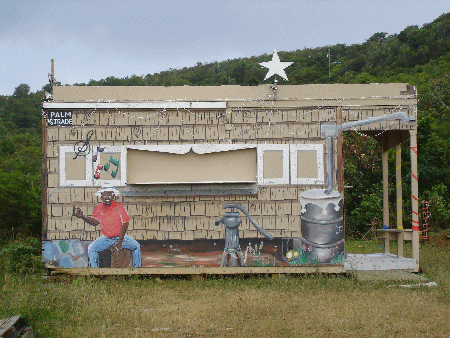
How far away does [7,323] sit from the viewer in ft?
19.2

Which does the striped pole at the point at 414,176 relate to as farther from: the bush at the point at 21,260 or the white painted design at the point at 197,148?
the bush at the point at 21,260

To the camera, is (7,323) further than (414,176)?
No

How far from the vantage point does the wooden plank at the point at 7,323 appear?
18.3ft

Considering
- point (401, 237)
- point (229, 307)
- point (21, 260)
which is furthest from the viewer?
point (401, 237)

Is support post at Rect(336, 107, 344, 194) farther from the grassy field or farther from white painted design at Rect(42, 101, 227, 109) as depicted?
white painted design at Rect(42, 101, 227, 109)


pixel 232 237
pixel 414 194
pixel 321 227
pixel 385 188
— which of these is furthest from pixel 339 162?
pixel 385 188

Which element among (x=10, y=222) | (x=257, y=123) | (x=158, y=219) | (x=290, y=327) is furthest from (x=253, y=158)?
(x=10, y=222)

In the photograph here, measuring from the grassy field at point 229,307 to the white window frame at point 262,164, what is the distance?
1.77 meters

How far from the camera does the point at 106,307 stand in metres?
7.63

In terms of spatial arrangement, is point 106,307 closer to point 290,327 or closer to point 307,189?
point 290,327

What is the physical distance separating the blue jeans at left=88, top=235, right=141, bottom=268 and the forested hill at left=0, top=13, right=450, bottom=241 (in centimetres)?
527

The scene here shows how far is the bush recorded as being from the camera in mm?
9984

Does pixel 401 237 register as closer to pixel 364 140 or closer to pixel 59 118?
pixel 59 118

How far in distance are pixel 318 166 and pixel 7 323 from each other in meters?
5.91
